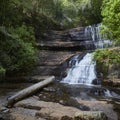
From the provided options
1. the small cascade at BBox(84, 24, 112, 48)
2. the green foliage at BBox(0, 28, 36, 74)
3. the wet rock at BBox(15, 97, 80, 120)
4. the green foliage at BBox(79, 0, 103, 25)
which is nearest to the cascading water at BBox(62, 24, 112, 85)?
the green foliage at BBox(0, 28, 36, 74)

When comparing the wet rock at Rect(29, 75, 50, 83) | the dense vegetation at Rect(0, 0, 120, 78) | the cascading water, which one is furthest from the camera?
the cascading water

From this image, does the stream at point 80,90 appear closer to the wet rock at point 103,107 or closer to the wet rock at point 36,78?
the wet rock at point 103,107

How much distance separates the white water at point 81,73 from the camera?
16203 mm

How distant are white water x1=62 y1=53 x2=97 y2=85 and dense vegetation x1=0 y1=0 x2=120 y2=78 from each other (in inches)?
115

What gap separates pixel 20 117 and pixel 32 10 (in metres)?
17.7

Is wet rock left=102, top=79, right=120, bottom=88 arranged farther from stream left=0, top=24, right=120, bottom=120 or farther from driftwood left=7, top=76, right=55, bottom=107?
driftwood left=7, top=76, right=55, bottom=107

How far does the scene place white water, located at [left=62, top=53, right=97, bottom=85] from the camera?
53.2 feet

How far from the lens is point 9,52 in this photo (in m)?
16.0

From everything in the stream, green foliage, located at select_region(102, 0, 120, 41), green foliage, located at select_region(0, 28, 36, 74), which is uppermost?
green foliage, located at select_region(102, 0, 120, 41)

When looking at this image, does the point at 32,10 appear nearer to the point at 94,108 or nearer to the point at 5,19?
the point at 5,19

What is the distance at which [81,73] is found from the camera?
16.8m

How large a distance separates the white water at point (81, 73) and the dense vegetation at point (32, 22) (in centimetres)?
292

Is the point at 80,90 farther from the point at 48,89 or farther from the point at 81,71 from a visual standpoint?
the point at 81,71

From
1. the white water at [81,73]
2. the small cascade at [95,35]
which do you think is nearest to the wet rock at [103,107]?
the white water at [81,73]
